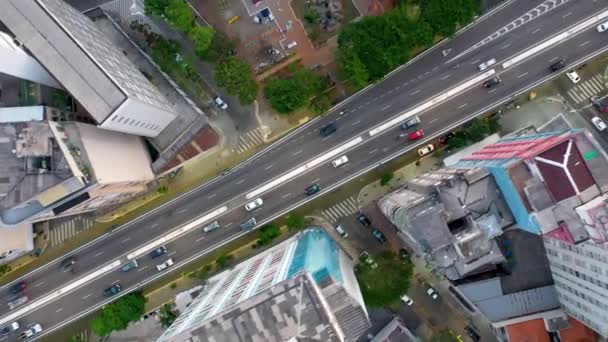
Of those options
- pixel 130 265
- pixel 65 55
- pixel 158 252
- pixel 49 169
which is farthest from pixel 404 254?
pixel 65 55

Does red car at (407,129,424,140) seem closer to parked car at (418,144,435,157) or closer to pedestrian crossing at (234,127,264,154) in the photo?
parked car at (418,144,435,157)

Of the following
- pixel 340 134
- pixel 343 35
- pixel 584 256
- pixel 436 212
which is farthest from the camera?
pixel 340 134

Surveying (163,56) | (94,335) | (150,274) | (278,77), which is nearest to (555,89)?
(278,77)

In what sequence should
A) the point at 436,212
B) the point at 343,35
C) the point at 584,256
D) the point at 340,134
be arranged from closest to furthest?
the point at 436,212 < the point at 584,256 < the point at 343,35 < the point at 340,134

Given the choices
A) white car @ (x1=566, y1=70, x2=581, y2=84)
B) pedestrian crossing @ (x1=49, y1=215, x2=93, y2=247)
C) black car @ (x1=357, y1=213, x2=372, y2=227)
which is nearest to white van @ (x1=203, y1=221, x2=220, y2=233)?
pedestrian crossing @ (x1=49, y1=215, x2=93, y2=247)

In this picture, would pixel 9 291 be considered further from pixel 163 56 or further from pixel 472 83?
pixel 472 83

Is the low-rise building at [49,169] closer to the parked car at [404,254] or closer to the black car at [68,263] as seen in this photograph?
the black car at [68,263]
